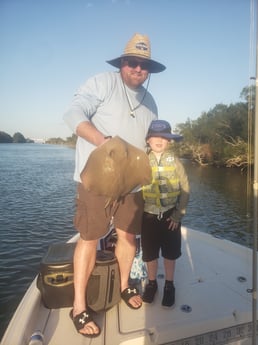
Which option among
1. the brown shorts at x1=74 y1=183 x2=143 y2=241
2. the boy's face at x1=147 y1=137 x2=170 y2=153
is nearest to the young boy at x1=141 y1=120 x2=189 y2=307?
the boy's face at x1=147 y1=137 x2=170 y2=153

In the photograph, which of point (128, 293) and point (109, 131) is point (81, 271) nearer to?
point (128, 293)

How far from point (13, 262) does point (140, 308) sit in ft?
22.4

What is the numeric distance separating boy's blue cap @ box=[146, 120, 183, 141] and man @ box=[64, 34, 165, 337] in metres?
0.08

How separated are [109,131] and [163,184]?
93cm

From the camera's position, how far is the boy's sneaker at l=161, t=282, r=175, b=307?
314 centimetres

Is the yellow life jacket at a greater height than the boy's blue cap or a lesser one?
lesser

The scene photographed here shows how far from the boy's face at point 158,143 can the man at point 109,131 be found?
0.14 metres

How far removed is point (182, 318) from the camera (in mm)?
2908

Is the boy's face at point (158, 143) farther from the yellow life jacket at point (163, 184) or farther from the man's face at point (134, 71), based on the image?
the man's face at point (134, 71)

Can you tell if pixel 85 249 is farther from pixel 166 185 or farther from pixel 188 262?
pixel 188 262

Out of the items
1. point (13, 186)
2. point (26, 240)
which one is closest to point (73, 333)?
point (26, 240)

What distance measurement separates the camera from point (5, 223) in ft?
41.7

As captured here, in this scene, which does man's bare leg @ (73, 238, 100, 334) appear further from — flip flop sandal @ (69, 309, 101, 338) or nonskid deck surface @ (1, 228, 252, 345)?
nonskid deck surface @ (1, 228, 252, 345)

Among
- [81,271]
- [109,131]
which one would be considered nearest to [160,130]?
[109,131]
